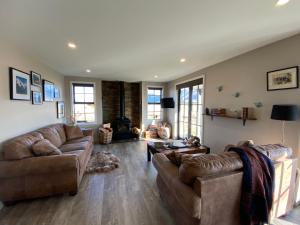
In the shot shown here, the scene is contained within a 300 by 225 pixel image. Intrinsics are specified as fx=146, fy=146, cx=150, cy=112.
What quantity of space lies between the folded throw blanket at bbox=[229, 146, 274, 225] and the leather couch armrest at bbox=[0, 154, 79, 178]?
2.19 meters

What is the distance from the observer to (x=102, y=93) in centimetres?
576

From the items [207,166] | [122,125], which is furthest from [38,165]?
[122,125]

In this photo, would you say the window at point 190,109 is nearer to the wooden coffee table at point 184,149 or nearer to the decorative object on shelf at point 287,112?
the wooden coffee table at point 184,149

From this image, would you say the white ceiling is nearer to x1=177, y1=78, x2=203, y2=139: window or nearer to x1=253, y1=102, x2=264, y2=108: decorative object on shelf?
x1=253, y1=102, x2=264, y2=108: decorative object on shelf

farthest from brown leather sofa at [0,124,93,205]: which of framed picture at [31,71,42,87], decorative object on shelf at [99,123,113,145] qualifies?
decorative object on shelf at [99,123,113,145]

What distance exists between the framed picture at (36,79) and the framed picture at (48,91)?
251 mm

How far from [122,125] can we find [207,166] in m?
4.85

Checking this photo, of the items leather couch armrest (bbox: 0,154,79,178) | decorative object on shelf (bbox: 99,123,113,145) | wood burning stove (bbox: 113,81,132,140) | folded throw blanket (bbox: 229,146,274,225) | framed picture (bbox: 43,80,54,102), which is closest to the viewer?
folded throw blanket (bbox: 229,146,274,225)

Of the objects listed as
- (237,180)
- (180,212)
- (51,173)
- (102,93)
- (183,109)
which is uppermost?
(102,93)

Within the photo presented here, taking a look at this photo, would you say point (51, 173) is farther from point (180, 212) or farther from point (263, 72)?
point (263, 72)

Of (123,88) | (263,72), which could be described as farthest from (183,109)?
(263,72)

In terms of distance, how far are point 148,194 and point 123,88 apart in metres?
4.50

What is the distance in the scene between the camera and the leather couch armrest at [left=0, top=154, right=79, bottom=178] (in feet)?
6.40

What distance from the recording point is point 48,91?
3746 millimetres
